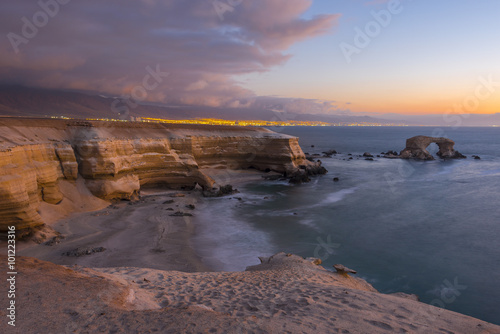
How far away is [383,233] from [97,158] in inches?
933

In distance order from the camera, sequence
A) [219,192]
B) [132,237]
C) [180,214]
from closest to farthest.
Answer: [132,237]
[180,214]
[219,192]

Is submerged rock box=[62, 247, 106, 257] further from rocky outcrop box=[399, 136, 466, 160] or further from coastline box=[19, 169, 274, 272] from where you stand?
rocky outcrop box=[399, 136, 466, 160]

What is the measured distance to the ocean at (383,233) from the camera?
15594 mm

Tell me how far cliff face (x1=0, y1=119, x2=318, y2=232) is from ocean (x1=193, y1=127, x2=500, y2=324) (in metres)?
6.43

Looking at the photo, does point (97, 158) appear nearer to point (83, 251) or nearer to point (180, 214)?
point (180, 214)

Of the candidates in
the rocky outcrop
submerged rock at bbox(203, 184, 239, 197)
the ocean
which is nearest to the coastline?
the ocean

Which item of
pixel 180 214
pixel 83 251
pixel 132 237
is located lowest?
pixel 180 214

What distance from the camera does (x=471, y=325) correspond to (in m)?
7.63

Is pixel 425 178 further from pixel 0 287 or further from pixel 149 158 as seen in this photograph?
pixel 0 287

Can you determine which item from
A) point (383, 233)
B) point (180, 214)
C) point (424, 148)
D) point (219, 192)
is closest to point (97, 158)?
point (180, 214)

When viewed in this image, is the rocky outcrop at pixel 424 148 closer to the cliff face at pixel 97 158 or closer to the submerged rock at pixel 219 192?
the cliff face at pixel 97 158

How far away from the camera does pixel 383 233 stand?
22.9 m

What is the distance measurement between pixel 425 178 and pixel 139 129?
140ft

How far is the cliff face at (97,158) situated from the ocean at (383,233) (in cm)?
643
